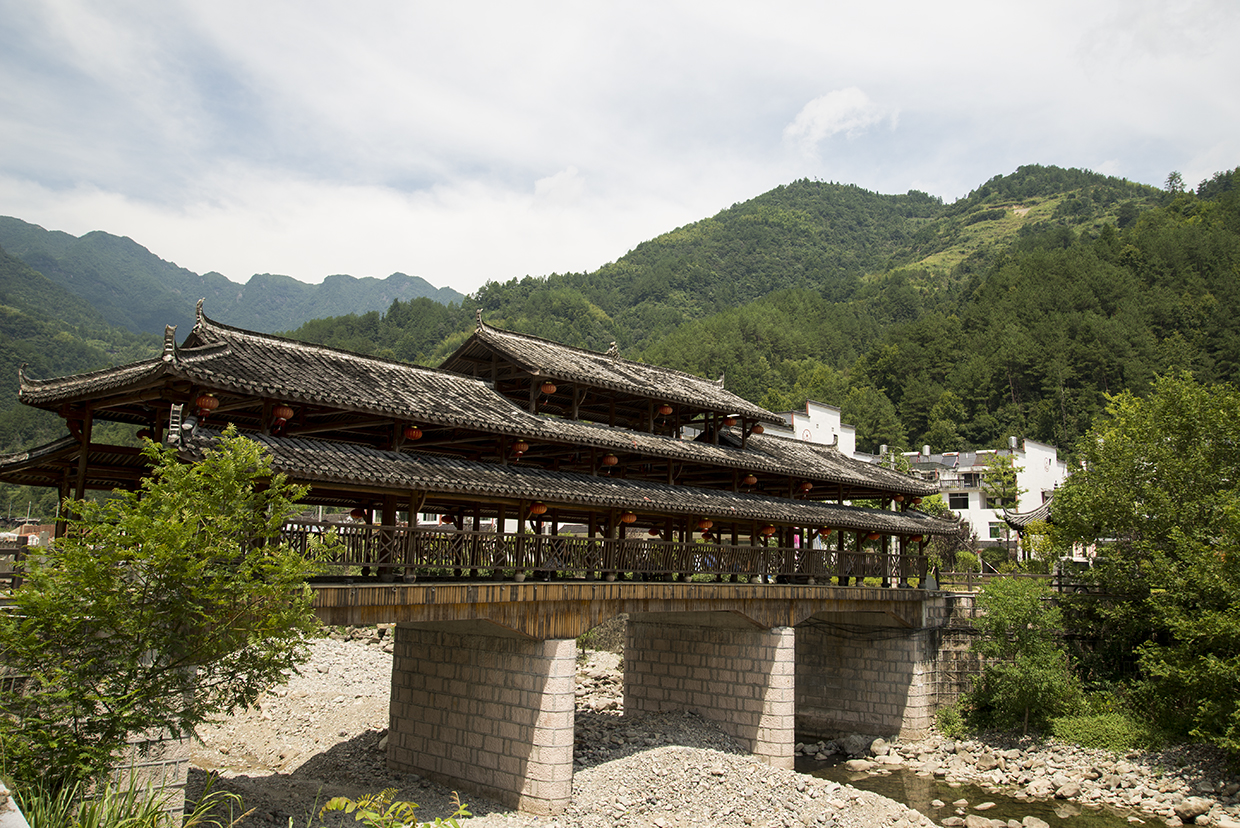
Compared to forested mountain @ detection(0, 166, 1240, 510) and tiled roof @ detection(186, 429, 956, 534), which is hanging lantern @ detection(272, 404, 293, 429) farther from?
forested mountain @ detection(0, 166, 1240, 510)

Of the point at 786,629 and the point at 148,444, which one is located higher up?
the point at 148,444

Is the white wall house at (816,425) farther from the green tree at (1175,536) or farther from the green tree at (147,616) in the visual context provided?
the green tree at (147,616)

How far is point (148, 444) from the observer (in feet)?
35.3

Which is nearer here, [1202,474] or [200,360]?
[200,360]

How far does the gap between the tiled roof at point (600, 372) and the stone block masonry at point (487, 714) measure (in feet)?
20.4

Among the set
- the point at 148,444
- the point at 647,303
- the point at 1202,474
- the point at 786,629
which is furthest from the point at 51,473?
the point at 647,303

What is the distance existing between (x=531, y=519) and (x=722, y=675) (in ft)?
21.6

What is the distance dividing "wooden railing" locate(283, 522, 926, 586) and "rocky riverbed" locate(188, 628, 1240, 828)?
158 inches

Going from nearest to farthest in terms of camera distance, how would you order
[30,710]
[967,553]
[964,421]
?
[30,710]
[967,553]
[964,421]

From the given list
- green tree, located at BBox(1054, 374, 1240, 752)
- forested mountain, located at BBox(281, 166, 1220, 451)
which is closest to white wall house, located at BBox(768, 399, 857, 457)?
green tree, located at BBox(1054, 374, 1240, 752)

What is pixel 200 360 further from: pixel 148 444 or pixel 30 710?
pixel 30 710

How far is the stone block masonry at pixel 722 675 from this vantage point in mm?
20875

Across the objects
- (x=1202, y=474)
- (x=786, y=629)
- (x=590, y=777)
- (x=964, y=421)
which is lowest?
(x=590, y=777)

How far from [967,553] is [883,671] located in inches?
753
